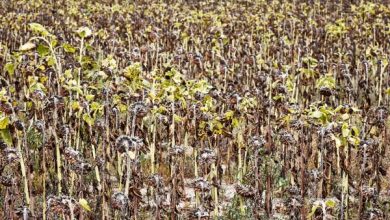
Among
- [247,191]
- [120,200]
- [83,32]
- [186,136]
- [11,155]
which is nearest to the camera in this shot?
[120,200]

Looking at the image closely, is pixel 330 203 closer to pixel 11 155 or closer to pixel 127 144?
pixel 127 144

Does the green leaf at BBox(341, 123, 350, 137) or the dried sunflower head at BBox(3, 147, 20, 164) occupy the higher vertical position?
the green leaf at BBox(341, 123, 350, 137)

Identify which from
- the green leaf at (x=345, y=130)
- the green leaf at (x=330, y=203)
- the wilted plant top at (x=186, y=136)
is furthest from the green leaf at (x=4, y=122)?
the green leaf at (x=345, y=130)

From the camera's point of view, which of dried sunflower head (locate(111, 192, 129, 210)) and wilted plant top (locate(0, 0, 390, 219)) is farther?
wilted plant top (locate(0, 0, 390, 219))

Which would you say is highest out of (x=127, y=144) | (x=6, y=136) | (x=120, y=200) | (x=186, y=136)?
(x=6, y=136)

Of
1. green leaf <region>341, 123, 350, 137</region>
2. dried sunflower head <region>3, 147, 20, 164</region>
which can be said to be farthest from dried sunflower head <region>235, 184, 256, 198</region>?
dried sunflower head <region>3, 147, 20, 164</region>

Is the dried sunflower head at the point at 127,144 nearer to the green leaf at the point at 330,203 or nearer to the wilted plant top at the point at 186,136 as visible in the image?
the wilted plant top at the point at 186,136

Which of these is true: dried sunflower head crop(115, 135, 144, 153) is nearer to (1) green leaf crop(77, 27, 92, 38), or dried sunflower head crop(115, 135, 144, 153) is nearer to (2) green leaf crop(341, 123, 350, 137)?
(1) green leaf crop(77, 27, 92, 38)

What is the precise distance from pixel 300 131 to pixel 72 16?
31.5 feet

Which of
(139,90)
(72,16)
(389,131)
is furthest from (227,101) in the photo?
(72,16)

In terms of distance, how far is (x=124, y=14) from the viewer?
47.2 ft

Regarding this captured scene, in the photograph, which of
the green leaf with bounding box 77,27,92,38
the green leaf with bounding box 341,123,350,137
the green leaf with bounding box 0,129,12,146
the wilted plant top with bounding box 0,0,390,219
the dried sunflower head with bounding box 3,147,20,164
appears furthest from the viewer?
the green leaf with bounding box 77,27,92,38

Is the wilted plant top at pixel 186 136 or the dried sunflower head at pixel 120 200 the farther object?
the wilted plant top at pixel 186 136

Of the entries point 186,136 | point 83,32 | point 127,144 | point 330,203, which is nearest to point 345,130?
point 330,203
